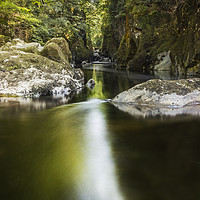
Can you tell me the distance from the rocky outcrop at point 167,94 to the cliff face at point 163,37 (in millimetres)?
5777

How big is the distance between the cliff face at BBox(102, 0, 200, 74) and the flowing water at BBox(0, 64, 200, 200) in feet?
24.6

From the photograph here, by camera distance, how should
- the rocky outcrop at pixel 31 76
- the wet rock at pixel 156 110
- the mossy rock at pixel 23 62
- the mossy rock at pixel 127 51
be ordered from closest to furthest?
the wet rock at pixel 156 110, the rocky outcrop at pixel 31 76, the mossy rock at pixel 23 62, the mossy rock at pixel 127 51

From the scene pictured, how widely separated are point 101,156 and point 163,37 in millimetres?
14805

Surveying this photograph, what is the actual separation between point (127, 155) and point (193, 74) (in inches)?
354

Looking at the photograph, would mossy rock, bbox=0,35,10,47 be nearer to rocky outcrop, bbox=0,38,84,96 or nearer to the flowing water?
rocky outcrop, bbox=0,38,84,96

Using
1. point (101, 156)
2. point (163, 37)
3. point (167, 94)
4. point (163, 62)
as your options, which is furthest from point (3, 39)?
point (163, 37)

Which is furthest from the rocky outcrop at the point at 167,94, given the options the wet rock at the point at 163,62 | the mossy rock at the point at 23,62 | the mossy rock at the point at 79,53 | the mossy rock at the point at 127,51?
the mossy rock at the point at 79,53

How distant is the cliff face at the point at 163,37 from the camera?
1009cm

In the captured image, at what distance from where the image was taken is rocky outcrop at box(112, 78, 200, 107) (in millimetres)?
4469

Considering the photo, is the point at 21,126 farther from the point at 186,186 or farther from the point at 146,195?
the point at 186,186

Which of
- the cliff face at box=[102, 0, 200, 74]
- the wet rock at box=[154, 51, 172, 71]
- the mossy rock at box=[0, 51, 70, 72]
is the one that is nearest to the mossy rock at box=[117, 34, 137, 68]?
the cliff face at box=[102, 0, 200, 74]

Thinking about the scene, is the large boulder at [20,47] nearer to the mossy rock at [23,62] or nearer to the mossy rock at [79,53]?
the mossy rock at [23,62]

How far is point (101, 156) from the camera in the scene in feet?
7.43

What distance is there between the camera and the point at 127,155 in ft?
7.34
